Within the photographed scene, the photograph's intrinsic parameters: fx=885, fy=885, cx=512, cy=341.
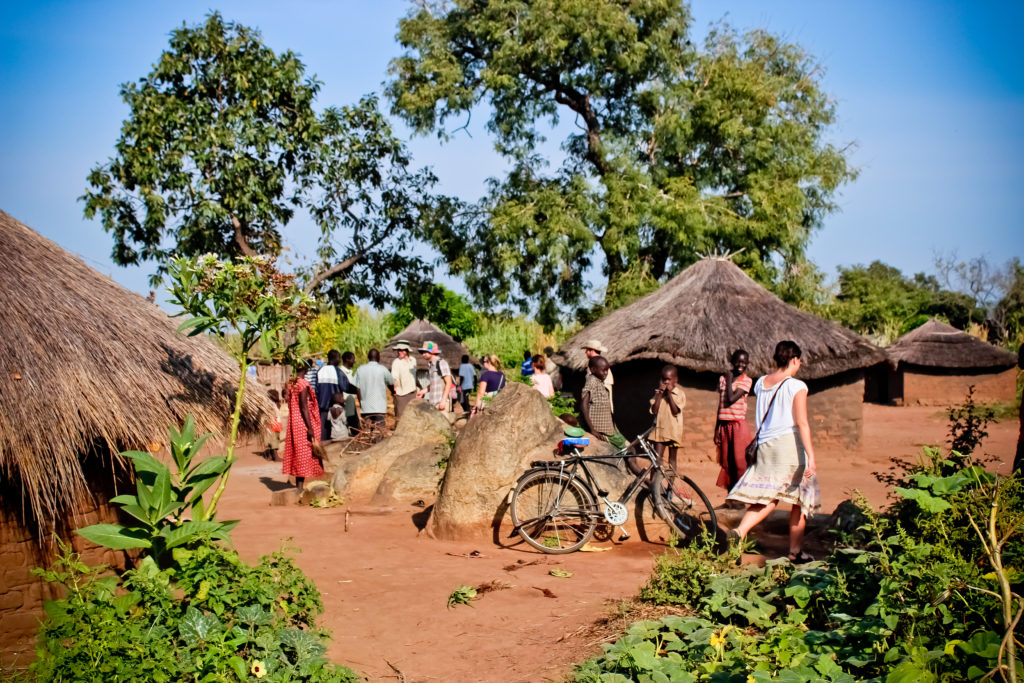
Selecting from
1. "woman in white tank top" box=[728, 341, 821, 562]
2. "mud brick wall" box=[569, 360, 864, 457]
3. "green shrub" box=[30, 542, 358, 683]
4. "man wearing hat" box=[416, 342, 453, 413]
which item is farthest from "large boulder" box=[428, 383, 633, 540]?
"mud brick wall" box=[569, 360, 864, 457]

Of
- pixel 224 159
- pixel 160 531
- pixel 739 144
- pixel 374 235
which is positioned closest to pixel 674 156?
pixel 739 144

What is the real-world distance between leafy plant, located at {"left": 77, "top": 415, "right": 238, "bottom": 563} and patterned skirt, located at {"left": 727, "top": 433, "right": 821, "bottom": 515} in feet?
12.5

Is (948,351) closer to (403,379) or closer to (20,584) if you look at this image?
(403,379)

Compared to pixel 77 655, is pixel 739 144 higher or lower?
higher

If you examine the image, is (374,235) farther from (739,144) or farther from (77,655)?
(77,655)

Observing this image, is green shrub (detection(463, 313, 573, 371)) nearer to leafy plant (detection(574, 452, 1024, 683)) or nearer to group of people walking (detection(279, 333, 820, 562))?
group of people walking (detection(279, 333, 820, 562))

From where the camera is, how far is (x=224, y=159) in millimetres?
15805

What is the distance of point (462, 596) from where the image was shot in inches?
254

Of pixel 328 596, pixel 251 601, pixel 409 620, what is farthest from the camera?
pixel 328 596

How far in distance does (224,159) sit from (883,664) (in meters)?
14.3

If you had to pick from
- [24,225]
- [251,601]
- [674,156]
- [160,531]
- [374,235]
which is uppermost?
[674,156]

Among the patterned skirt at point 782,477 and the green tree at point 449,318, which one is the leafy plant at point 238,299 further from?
the green tree at point 449,318

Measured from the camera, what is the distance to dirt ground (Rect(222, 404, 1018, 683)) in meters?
5.32

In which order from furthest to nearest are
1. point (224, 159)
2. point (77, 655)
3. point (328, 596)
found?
point (224, 159)
point (328, 596)
point (77, 655)
